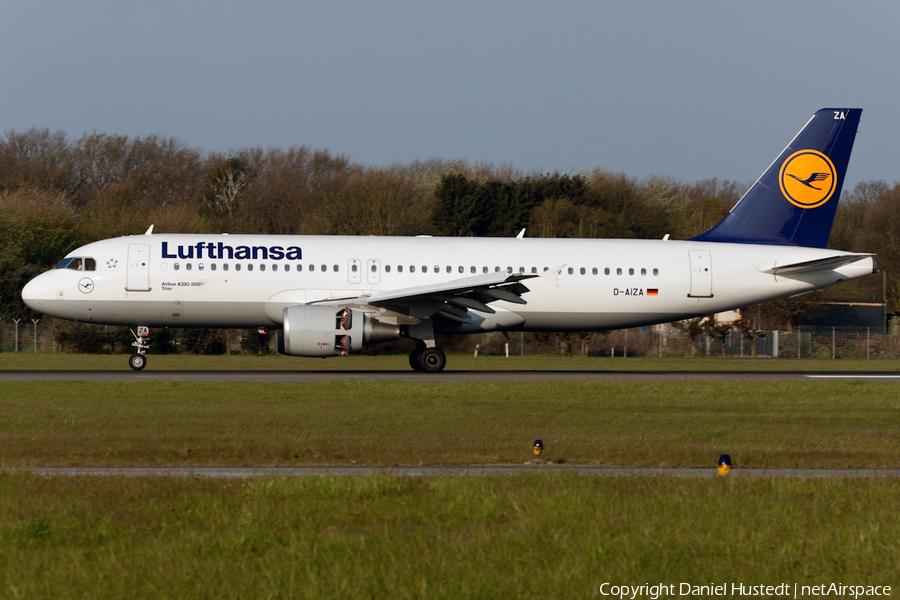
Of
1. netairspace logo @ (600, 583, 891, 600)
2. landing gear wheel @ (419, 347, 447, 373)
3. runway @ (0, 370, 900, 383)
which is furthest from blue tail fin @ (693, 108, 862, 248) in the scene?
netairspace logo @ (600, 583, 891, 600)

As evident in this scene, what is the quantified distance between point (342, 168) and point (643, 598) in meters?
83.4

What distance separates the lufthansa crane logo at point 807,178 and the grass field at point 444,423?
8.14 m

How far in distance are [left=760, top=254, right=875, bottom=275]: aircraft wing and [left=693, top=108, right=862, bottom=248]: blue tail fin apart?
1.52 meters

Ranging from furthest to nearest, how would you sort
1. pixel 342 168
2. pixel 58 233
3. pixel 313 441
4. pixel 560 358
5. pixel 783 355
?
1. pixel 342 168
2. pixel 58 233
3. pixel 783 355
4. pixel 560 358
5. pixel 313 441

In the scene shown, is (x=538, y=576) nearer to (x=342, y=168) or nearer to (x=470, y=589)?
(x=470, y=589)

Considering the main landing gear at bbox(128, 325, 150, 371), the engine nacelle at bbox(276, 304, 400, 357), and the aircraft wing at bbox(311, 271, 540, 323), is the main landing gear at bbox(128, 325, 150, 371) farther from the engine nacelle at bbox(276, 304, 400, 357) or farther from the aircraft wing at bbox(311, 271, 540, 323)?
the aircraft wing at bbox(311, 271, 540, 323)

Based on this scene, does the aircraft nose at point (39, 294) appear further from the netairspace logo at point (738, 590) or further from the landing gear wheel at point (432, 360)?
the netairspace logo at point (738, 590)

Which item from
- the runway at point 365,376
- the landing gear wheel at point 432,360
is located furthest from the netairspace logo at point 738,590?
the landing gear wheel at point 432,360

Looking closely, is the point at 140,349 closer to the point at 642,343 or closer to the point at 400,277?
the point at 400,277

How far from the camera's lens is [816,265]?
29.5m

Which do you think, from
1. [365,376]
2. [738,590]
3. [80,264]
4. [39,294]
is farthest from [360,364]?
[738,590]

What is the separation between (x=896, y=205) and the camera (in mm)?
77438

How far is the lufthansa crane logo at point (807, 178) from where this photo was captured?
1239 inches

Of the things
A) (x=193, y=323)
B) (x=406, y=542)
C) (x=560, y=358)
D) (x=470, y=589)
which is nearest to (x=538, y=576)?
(x=470, y=589)
